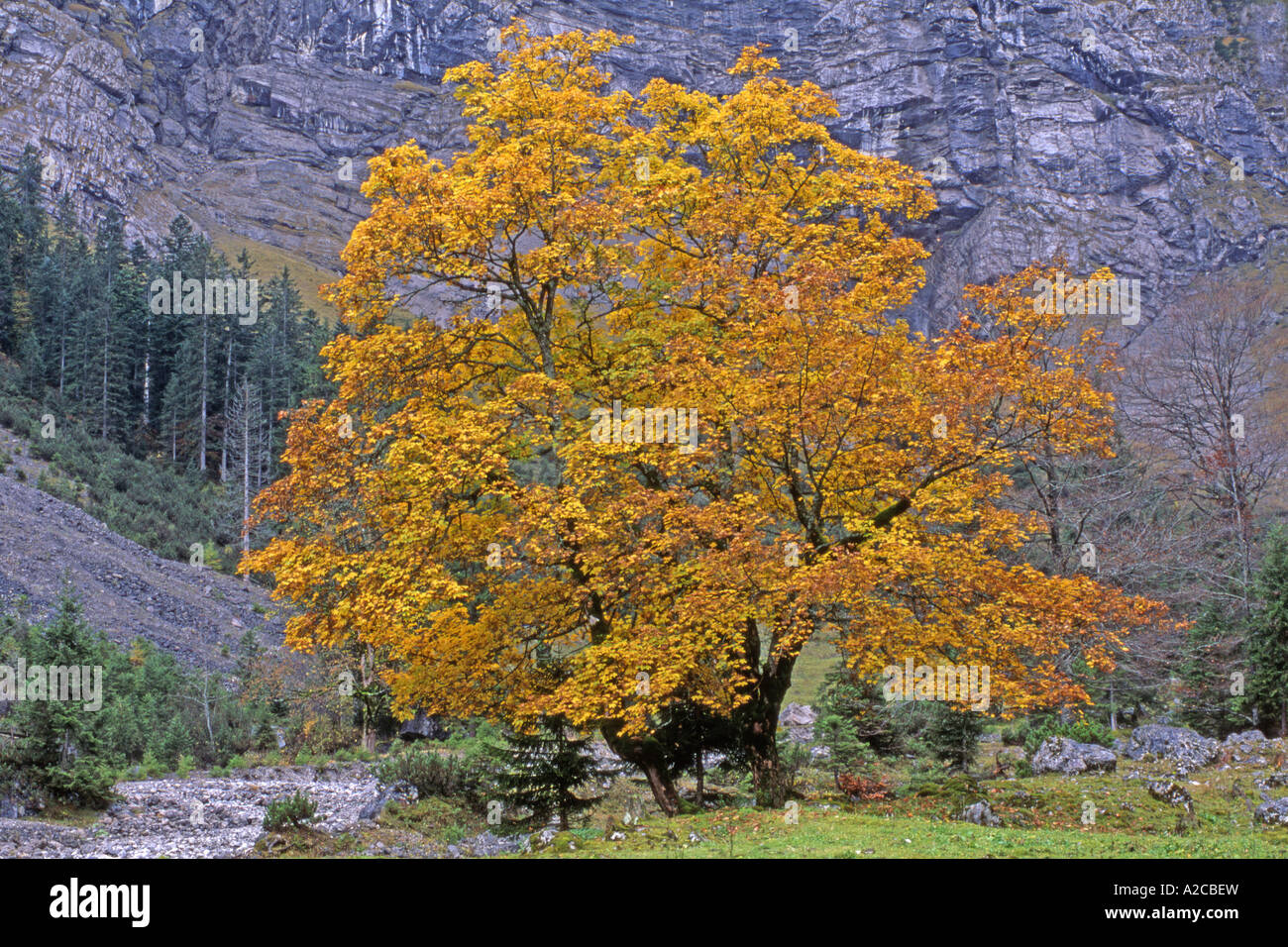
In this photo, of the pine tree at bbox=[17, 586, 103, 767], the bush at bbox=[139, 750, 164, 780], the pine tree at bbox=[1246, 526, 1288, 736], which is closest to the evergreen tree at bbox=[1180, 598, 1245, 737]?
the pine tree at bbox=[1246, 526, 1288, 736]

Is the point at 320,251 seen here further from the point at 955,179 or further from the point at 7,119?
the point at 955,179

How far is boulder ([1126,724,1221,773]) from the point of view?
2127 cm

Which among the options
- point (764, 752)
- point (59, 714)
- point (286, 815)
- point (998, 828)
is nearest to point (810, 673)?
point (764, 752)

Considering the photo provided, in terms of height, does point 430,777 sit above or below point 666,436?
below

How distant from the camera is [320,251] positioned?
607 ft

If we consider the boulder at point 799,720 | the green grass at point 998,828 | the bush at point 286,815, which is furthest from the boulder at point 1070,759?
the boulder at point 799,720

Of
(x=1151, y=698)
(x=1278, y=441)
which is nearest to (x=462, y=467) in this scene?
(x=1278, y=441)

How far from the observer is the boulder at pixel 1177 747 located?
837 inches

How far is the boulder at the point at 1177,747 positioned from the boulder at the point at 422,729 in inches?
910

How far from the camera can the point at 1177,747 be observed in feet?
73.1

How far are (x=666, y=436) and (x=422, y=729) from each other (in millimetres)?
23673

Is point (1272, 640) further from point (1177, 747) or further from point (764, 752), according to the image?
point (764, 752)

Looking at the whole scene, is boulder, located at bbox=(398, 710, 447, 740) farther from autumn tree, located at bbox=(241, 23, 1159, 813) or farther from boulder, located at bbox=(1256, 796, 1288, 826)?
boulder, located at bbox=(1256, 796, 1288, 826)
